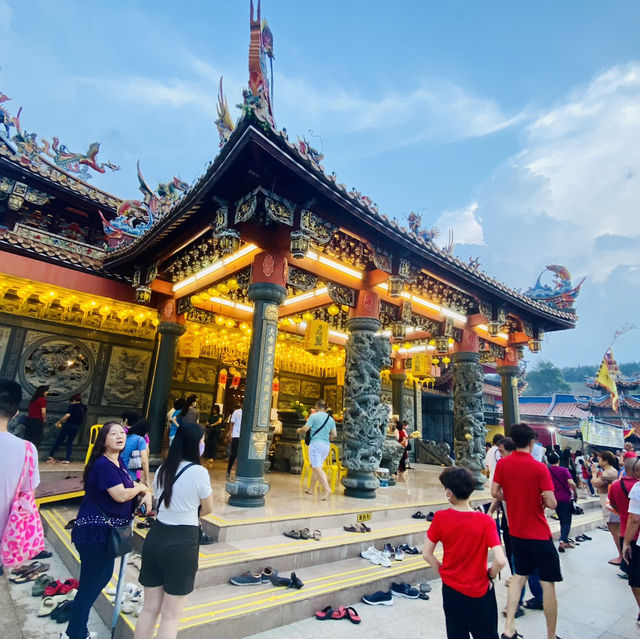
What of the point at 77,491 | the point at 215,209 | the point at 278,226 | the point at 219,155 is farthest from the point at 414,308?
the point at 77,491

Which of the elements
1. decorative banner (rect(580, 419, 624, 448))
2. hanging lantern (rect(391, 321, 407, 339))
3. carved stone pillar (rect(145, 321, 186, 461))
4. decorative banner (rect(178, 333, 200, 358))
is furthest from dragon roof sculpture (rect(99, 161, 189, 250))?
decorative banner (rect(580, 419, 624, 448))

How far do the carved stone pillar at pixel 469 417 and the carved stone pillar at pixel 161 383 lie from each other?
7.27 m

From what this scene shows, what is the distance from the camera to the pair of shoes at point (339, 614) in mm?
3352

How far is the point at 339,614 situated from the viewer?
134 inches

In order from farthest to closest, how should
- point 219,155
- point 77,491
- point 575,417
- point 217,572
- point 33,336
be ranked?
point 575,417 → point 33,336 → point 77,491 → point 219,155 → point 217,572

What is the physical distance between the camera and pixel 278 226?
632 centimetres

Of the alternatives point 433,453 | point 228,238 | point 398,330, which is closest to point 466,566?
point 228,238

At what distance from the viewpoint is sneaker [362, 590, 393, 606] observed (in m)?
3.76

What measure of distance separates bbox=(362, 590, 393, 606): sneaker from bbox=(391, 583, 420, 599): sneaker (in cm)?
25

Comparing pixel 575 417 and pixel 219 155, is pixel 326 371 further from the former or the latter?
pixel 575 417

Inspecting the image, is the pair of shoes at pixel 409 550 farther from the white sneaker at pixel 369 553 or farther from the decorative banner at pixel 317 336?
the decorative banner at pixel 317 336

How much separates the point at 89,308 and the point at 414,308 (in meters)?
8.11

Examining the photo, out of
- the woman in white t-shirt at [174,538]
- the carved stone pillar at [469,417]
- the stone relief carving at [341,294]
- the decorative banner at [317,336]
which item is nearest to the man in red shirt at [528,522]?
the woman in white t-shirt at [174,538]

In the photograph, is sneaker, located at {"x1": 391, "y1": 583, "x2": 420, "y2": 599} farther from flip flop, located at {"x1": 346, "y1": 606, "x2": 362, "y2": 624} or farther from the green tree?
the green tree
